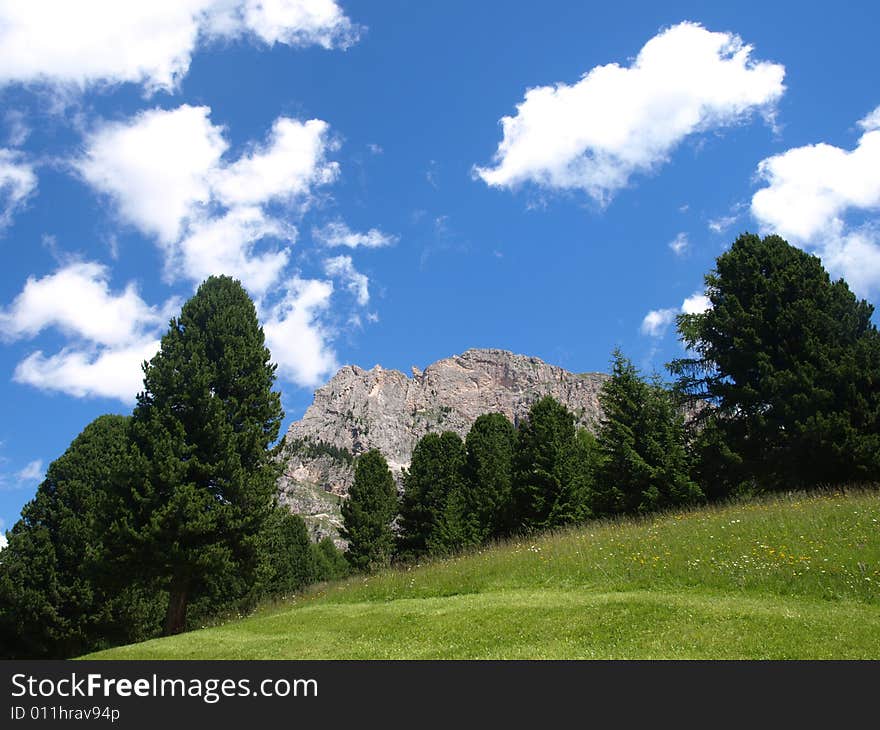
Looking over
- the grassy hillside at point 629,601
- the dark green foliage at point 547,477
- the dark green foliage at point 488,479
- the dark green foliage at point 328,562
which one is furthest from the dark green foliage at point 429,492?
the dark green foliage at point 328,562

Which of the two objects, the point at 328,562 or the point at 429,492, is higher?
the point at 429,492

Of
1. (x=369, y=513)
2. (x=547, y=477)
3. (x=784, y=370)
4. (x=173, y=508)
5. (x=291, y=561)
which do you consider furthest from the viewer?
(x=291, y=561)

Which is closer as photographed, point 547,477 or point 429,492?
point 547,477

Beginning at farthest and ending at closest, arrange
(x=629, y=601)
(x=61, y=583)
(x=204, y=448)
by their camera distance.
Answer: (x=61, y=583) → (x=204, y=448) → (x=629, y=601)

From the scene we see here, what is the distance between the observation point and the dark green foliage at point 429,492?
41.1 meters

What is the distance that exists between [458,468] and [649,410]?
1736 centimetres

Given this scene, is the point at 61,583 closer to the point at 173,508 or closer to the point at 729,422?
the point at 173,508

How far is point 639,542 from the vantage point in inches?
647

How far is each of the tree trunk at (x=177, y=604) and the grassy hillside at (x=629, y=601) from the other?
2.88 meters

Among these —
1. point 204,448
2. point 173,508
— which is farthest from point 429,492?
point 173,508

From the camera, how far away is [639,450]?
30516 millimetres

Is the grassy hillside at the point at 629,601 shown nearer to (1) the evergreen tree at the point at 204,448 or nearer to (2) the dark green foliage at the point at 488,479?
(1) the evergreen tree at the point at 204,448

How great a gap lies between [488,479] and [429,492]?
5.73 metres
